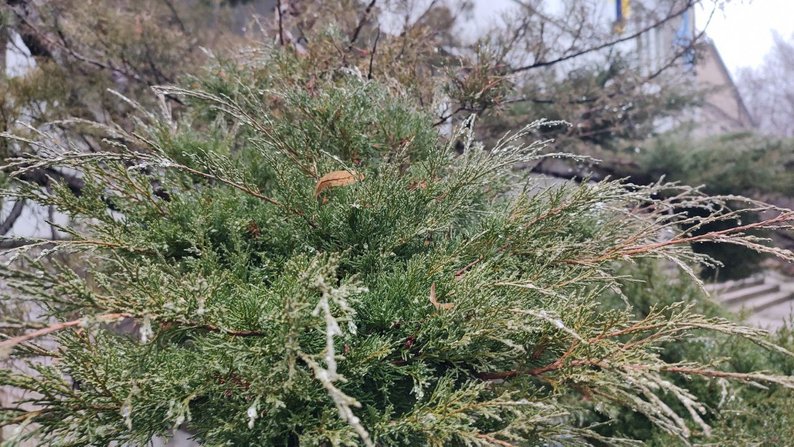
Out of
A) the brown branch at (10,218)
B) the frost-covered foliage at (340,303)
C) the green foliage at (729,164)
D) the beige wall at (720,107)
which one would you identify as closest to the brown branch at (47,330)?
the frost-covered foliage at (340,303)

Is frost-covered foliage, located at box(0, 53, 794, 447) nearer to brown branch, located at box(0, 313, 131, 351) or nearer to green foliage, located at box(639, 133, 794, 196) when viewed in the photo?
brown branch, located at box(0, 313, 131, 351)

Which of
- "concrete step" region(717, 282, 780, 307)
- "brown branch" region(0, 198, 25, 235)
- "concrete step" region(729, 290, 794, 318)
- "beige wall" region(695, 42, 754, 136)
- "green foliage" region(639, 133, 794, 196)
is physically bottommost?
"concrete step" region(729, 290, 794, 318)

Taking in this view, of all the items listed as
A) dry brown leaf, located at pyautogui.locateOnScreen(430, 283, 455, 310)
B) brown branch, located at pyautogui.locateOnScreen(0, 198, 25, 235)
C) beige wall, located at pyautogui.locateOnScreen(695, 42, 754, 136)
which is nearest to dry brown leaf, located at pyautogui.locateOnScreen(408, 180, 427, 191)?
dry brown leaf, located at pyautogui.locateOnScreen(430, 283, 455, 310)

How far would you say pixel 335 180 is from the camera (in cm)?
109

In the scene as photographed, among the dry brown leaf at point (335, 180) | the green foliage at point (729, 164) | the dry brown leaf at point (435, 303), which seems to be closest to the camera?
the dry brown leaf at point (435, 303)

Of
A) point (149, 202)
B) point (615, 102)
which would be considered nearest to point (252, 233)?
point (149, 202)

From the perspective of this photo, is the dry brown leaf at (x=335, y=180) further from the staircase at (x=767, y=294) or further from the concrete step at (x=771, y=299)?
the concrete step at (x=771, y=299)

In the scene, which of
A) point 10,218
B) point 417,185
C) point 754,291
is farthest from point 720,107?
point 10,218

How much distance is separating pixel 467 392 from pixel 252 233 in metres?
0.69

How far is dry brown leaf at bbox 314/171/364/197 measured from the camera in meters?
1.09

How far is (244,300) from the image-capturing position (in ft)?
2.91

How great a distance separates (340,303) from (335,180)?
493 millimetres

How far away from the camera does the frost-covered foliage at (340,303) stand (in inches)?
31.0

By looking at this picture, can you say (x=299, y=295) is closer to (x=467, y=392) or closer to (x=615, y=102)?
(x=467, y=392)
